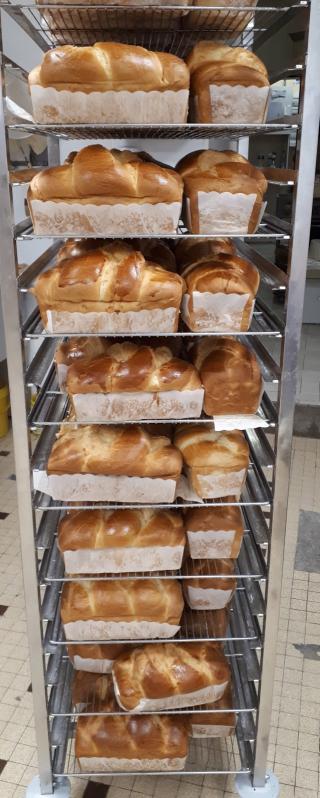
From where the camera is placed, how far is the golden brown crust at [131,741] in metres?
1.69

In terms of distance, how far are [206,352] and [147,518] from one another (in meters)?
0.43

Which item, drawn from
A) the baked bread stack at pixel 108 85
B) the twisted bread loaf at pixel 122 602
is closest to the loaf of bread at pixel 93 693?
the twisted bread loaf at pixel 122 602

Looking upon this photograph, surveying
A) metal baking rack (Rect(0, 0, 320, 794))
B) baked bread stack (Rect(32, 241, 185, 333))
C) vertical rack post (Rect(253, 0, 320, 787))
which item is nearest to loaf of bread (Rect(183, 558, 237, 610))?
metal baking rack (Rect(0, 0, 320, 794))

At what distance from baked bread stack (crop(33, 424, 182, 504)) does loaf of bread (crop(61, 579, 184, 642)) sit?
27 centimetres

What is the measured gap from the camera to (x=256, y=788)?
175cm

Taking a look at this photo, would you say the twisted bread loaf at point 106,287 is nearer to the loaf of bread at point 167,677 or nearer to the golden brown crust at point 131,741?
the loaf of bread at point 167,677

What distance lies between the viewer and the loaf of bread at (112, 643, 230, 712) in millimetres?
1648

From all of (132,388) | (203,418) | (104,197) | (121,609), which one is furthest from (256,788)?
(104,197)

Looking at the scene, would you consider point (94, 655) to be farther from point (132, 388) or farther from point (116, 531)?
point (132, 388)

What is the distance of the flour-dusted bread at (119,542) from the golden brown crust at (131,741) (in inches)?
18.5

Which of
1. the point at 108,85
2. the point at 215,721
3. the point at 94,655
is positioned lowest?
the point at 215,721

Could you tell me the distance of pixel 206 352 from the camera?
5.11 feet

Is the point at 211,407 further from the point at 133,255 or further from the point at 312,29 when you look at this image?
the point at 312,29

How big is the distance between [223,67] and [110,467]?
2.84 ft
